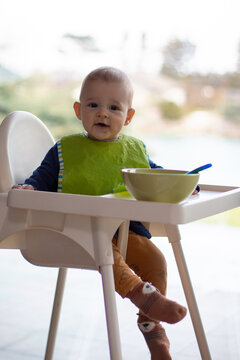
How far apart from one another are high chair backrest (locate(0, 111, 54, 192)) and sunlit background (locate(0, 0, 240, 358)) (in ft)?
14.2

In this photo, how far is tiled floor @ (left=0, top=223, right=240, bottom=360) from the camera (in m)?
1.86

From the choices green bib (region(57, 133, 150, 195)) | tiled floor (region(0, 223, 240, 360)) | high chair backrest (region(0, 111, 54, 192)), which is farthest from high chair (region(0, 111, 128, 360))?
tiled floor (region(0, 223, 240, 360))

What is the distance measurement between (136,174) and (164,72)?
5.39 metres

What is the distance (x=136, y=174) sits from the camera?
0.98 m

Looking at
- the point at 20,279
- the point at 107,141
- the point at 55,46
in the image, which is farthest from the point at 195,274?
the point at 55,46

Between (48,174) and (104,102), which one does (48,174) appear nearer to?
(48,174)

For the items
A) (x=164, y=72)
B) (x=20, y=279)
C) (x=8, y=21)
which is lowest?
(x=20, y=279)

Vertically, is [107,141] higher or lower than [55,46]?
higher

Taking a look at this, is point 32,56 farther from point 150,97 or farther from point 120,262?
point 120,262

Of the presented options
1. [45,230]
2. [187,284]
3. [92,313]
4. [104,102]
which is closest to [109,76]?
[104,102]

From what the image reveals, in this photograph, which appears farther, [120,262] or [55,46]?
[55,46]

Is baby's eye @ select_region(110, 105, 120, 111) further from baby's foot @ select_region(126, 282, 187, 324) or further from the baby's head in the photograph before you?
baby's foot @ select_region(126, 282, 187, 324)

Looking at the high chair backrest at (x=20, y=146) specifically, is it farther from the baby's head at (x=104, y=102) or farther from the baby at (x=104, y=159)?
the baby's head at (x=104, y=102)

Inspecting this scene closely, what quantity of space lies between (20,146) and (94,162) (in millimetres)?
200
